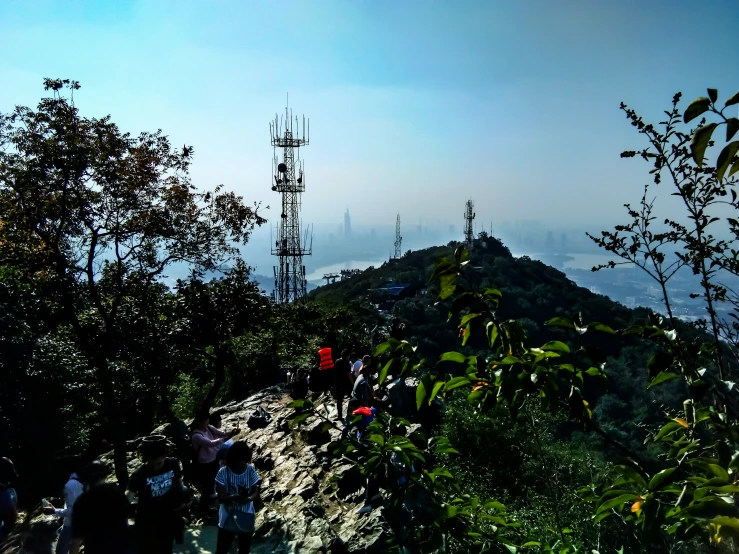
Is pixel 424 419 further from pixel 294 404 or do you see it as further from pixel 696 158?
pixel 696 158

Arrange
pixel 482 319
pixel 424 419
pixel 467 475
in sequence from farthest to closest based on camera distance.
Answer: pixel 424 419 → pixel 467 475 → pixel 482 319

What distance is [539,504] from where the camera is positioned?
1198 centimetres

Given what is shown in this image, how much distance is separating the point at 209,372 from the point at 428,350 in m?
25.9

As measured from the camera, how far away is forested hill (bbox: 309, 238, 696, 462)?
31516 mm

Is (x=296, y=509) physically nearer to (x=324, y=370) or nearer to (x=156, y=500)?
(x=156, y=500)

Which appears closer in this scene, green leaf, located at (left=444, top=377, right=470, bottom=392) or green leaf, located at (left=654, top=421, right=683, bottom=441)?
green leaf, located at (left=444, top=377, right=470, bottom=392)

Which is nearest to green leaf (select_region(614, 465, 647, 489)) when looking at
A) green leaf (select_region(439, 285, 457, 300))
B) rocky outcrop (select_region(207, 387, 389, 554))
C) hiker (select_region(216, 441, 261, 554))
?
green leaf (select_region(439, 285, 457, 300))

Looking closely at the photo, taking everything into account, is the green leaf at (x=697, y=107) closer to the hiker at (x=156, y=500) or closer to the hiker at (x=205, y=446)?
the hiker at (x=156, y=500)

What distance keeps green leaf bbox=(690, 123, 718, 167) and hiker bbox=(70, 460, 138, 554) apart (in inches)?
208

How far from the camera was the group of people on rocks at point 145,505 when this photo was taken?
4.94 meters

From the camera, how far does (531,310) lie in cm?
5281

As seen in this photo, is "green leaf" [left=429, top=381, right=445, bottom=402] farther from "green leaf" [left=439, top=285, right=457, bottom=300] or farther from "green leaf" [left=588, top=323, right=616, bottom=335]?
"green leaf" [left=588, top=323, right=616, bottom=335]


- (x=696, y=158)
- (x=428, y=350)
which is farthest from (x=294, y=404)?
(x=428, y=350)

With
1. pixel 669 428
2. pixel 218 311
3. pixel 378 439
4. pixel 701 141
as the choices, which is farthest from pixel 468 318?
pixel 218 311
